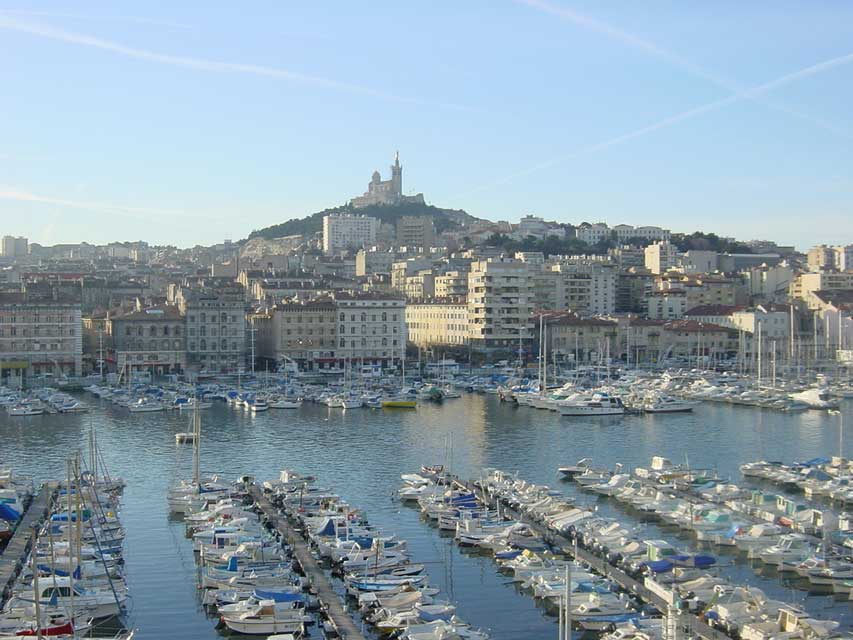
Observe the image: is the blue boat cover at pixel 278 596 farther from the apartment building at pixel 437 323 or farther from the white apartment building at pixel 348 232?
the white apartment building at pixel 348 232

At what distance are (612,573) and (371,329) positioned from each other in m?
32.5

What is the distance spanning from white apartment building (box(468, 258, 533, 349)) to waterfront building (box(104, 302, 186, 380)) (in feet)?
43.7

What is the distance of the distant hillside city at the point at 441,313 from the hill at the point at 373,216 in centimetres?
3001

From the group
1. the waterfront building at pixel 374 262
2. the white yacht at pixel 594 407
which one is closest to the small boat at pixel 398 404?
the white yacht at pixel 594 407

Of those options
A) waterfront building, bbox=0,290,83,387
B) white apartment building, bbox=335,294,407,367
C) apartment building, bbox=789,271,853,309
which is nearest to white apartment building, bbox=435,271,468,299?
white apartment building, bbox=335,294,407,367

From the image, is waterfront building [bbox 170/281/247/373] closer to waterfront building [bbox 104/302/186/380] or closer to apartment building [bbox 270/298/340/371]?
waterfront building [bbox 104/302/186/380]

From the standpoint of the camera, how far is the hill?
385 feet

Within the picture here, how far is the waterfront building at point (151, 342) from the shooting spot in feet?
143

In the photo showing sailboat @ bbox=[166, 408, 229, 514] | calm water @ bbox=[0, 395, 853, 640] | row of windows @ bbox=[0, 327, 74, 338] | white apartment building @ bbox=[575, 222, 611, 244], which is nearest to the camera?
calm water @ bbox=[0, 395, 853, 640]

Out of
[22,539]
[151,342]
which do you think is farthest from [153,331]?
[22,539]

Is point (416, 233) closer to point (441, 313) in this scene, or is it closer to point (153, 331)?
point (441, 313)

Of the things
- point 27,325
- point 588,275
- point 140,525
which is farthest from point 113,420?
point 588,275

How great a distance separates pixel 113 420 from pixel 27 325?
441 inches

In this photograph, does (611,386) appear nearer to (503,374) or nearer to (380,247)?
(503,374)
